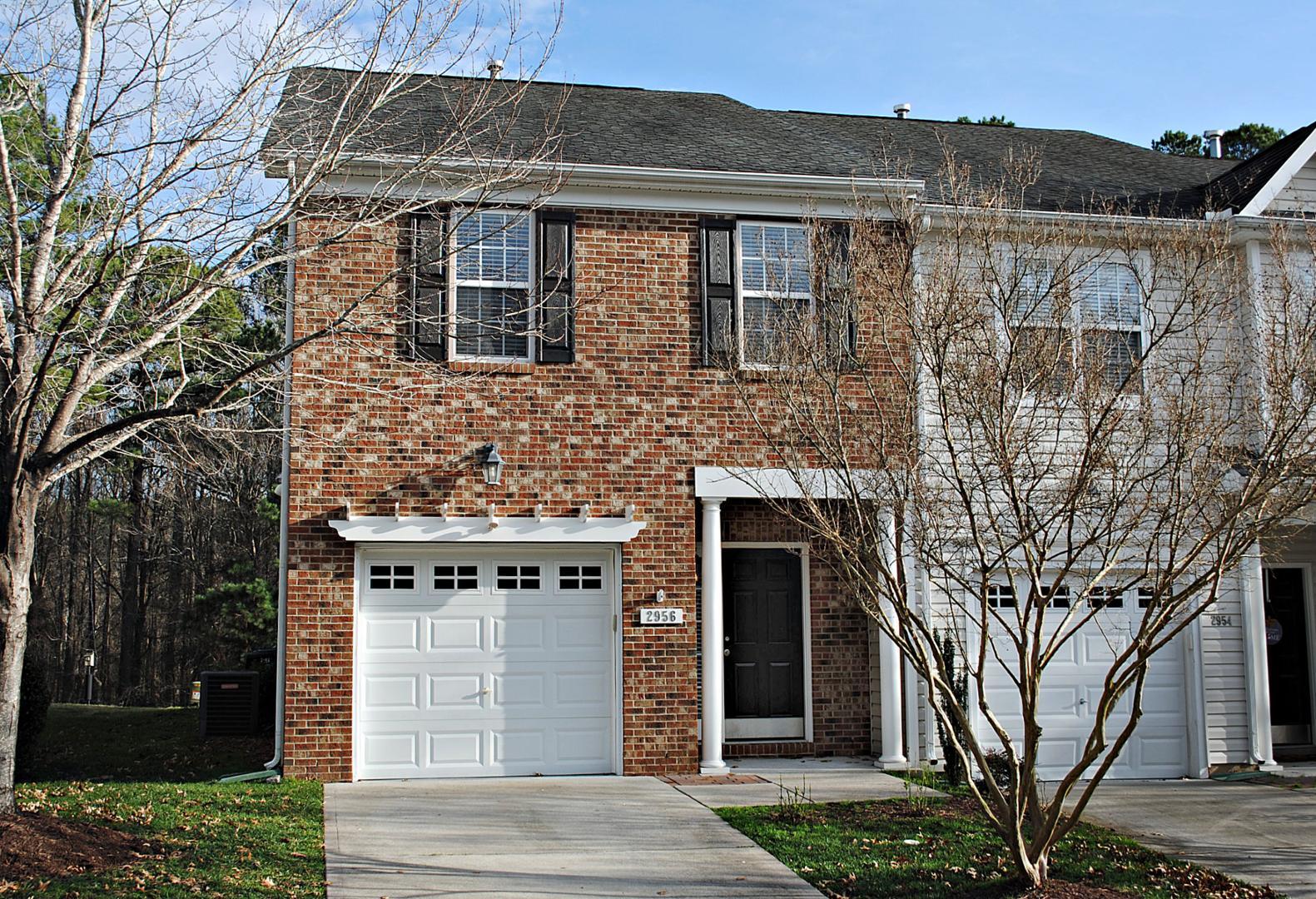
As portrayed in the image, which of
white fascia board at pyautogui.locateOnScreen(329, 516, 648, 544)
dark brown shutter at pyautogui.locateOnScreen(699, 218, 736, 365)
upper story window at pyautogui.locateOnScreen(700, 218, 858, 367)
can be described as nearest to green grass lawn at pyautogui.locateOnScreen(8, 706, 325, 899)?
white fascia board at pyautogui.locateOnScreen(329, 516, 648, 544)

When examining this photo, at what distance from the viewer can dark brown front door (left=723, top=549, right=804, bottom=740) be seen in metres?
13.0

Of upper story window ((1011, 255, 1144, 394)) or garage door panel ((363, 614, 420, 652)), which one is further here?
garage door panel ((363, 614, 420, 652))

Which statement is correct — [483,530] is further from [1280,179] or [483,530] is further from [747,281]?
[1280,179]

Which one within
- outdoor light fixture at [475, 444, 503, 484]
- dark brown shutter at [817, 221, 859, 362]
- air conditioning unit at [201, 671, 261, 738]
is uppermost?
dark brown shutter at [817, 221, 859, 362]

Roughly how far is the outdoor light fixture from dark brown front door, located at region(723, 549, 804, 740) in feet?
9.73

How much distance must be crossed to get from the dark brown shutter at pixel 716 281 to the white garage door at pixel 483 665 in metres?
2.57

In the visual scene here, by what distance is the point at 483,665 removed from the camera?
1167cm

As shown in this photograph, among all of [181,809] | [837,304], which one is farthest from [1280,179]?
[181,809]

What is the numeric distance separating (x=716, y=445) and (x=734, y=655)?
248 cm

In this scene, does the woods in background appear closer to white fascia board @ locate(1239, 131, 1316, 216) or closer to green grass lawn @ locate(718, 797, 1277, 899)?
green grass lawn @ locate(718, 797, 1277, 899)

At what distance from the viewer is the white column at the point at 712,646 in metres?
11.8

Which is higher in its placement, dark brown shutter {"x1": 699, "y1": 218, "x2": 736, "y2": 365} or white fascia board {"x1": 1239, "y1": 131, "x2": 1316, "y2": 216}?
white fascia board {"x1": 1239, "y1": 131, "x2": 1316, "y2": 216}

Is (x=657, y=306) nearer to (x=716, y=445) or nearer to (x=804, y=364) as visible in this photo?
Result: (x=716, y=445)

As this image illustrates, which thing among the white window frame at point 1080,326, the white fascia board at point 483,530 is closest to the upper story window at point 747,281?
the white fascia board at point 483,530
